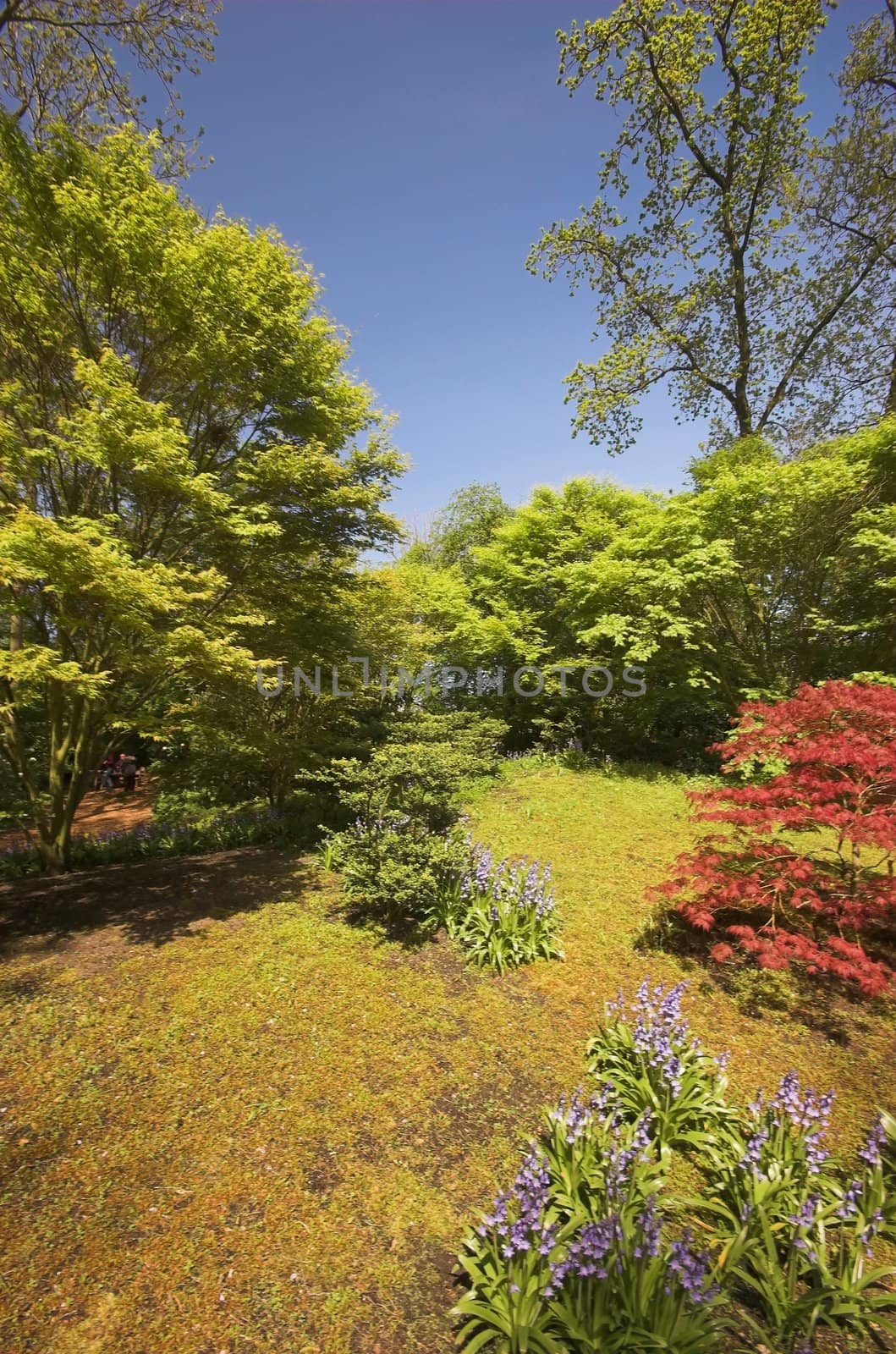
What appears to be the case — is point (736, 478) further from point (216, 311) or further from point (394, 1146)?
point (394, 1146)

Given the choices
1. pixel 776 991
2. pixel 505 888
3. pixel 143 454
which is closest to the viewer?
pixel 776 991

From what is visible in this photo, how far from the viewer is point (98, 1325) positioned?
85.3 inches

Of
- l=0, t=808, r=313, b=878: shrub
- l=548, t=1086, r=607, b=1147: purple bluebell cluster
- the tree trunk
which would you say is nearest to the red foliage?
l=548, t=1086, r=607, b=1147: purple bluebell cluster

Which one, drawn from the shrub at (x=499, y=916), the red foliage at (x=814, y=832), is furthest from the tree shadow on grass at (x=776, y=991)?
the shrub at (x=499, y=916)

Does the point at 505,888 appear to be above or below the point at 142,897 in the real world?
above

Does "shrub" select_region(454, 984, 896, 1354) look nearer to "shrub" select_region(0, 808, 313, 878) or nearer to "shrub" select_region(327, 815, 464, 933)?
"shrub" select_region(327, 815, 464, 933)

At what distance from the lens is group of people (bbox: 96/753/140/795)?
13.9 metres

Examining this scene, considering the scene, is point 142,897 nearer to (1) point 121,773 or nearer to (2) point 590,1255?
(2) point 590,1255

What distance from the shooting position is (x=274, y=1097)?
336 cm

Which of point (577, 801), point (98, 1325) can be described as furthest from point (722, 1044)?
point (577, 801)

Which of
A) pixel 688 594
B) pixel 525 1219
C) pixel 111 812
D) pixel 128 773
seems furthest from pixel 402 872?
pixel 128 773

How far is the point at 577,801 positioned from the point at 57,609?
830 centimetres

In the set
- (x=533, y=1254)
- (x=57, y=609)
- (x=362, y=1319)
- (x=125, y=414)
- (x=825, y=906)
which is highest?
(x=125, y=414)

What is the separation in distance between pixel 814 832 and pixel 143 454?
6.86m
